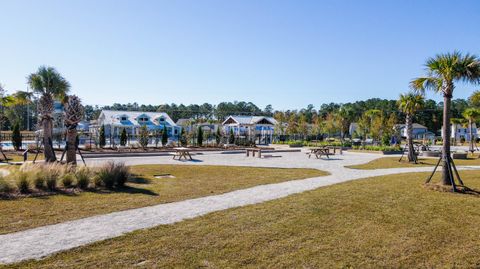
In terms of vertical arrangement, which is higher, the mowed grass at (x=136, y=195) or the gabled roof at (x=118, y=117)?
the gabled roof at (x=118, y=117)

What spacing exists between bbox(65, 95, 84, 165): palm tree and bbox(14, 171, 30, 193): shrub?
417 cm

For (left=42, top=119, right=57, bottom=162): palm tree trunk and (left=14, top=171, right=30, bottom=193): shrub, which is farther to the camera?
(left=42, top=119, right=57, bottom=162): palm tree trunk

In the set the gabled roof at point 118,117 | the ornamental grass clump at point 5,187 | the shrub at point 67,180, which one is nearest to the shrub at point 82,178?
the shrub at point 67,180

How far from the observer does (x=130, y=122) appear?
54594 millimetres

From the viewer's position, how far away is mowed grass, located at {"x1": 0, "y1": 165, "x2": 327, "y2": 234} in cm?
728

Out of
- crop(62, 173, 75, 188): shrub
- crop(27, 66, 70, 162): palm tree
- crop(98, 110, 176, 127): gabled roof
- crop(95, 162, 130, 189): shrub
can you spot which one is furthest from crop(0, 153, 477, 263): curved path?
crop(98, 110, 176, 127): gabled roof

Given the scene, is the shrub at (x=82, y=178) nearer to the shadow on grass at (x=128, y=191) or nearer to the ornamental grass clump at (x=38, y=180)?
the shadow on grass at (x=128, y=191)

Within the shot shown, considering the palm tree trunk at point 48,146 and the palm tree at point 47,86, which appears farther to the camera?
the palm tree at point 47,86

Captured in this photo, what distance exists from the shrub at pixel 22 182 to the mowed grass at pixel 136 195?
857mm

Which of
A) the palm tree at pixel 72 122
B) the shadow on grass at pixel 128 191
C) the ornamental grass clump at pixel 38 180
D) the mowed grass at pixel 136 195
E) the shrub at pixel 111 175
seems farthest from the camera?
the palm tree at pixel 72 122

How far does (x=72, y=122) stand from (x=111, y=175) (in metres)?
4.73

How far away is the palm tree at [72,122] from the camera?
1402 cm

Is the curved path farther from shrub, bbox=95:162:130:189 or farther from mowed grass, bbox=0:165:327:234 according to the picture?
shrub, bbox=95:162:130:189

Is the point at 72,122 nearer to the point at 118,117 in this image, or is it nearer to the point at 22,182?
the point at 22,182
